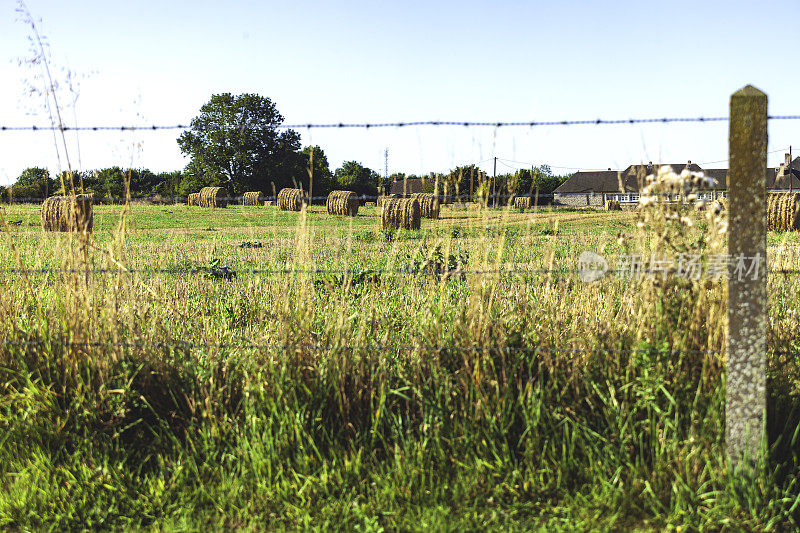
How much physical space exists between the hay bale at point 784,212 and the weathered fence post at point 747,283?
17.7 metres

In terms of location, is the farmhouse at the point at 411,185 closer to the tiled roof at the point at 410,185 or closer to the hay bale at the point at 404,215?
the tiled roof at the point at 410,185

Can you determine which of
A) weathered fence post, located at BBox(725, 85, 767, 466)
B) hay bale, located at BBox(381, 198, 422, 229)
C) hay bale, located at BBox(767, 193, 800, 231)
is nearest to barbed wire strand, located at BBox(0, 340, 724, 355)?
weathered fence post, located at BBox(725, 85, 767, 466)

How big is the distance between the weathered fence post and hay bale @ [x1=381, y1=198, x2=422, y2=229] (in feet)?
51.2

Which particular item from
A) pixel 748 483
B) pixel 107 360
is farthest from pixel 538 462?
pixel 107 360

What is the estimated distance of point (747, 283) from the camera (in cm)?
257

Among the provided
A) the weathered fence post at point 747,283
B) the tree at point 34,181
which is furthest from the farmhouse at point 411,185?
the tree at point 34,181

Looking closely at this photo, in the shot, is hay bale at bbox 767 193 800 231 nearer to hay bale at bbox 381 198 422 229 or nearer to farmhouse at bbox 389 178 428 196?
hay bale at bbox 381 198 422 229

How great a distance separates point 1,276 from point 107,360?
1.33 m

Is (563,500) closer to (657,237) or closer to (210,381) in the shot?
(657,237)

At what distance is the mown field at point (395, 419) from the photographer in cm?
263

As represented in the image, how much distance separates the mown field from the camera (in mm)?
2627

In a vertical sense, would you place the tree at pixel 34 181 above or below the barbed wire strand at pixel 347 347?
above

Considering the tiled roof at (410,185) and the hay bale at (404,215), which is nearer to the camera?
the tiled roof at (410,185)

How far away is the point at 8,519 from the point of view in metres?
2.66
